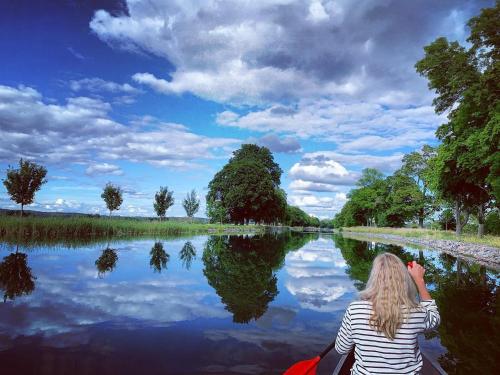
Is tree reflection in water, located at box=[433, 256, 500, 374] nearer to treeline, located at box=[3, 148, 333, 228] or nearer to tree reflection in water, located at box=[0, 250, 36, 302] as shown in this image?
tree reflection in water, located at box=[0, 250, 36, 302]

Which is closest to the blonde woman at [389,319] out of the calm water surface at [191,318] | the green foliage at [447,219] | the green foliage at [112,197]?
the calm water surface at [191,318]

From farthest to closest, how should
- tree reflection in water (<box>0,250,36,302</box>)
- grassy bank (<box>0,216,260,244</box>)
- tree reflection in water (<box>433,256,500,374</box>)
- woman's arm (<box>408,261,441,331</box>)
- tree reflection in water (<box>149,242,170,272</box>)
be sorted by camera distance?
grassy bank (<box>0,216,260,244</box>), tree reflection in water (<box>149,242,170,272</box>), tree reflection in water (<box>0,250,36,302</box>), tree reflection in water (<box>433,256,500,374</box>), woman's arm (<box>408,261,441,331</box>)

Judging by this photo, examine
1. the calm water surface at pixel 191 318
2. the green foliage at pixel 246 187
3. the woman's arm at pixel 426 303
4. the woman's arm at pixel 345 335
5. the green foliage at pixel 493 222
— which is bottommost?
the calm water surface at pixel 191 318

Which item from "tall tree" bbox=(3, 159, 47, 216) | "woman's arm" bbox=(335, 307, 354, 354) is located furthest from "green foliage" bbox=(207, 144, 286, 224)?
"woman's arm" bbox=(335, 307, 354, 354)

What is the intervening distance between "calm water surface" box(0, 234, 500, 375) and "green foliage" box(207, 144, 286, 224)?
1969 inches

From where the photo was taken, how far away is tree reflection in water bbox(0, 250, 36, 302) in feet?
35.1

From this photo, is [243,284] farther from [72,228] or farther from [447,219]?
[447,219]

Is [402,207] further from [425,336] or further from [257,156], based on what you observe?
[425,336]

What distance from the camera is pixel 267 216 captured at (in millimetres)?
79688

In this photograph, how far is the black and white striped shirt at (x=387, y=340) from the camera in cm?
326

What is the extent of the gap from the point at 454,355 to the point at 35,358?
6.74 meters

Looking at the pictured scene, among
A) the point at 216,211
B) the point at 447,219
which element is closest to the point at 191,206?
the point at 216,211

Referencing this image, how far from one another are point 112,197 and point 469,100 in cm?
4298

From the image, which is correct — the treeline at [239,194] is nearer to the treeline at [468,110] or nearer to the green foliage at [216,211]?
the green foliage at [216,211]
